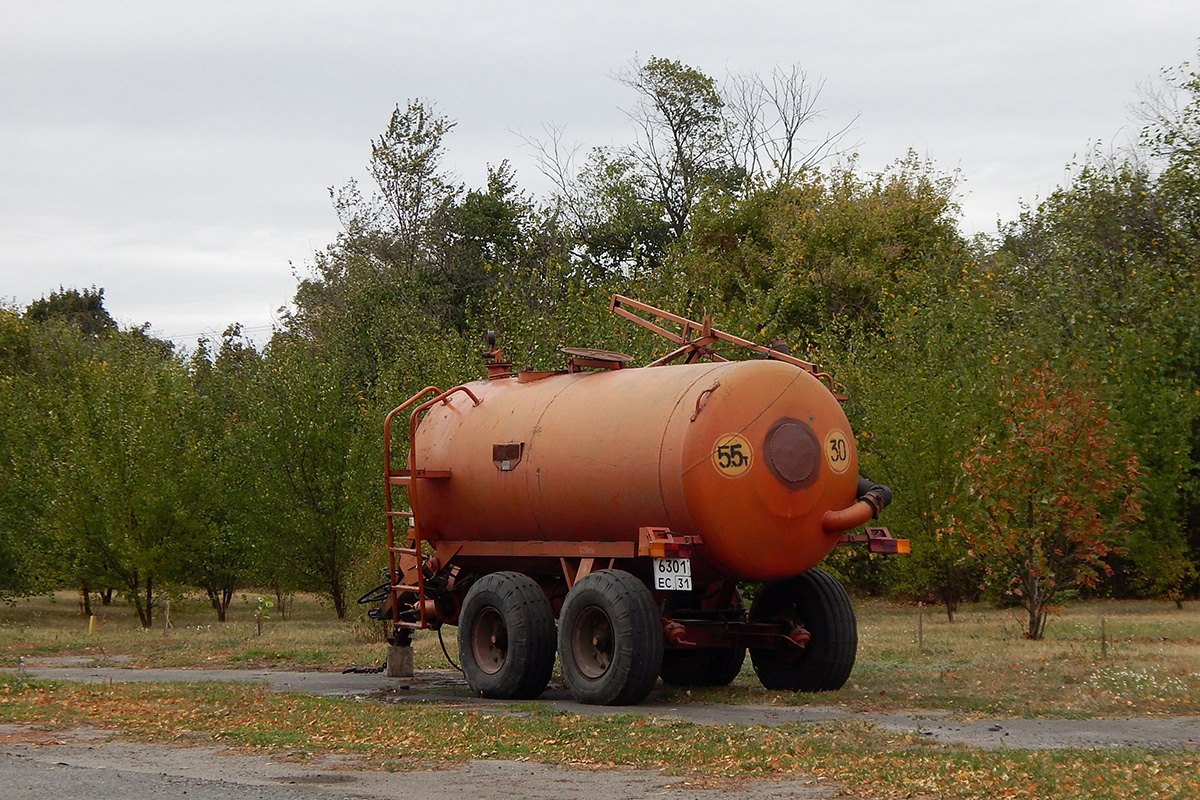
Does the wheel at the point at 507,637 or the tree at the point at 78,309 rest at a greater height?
the tree at the point at 78,309

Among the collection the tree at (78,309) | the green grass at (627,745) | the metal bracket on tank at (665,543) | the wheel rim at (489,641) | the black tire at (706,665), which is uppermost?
the tree at (78,309)

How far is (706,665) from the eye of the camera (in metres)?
16.7

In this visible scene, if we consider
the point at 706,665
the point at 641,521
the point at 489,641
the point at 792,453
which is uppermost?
the point at 792,453

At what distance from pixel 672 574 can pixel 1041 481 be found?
10.8m

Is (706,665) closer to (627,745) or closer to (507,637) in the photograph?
(507,637)

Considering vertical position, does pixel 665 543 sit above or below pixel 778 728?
above

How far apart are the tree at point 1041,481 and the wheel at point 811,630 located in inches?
326

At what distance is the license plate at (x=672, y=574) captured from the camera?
1410 cm

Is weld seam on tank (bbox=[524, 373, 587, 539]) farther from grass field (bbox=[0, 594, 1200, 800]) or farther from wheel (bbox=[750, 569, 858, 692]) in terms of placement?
wheel (bbox=[750, 569, 858, 692])

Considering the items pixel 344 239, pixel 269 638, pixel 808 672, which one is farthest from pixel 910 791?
pixel 344 239

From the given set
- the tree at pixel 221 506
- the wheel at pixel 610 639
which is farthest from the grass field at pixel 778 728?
the tree at pixel 221 506

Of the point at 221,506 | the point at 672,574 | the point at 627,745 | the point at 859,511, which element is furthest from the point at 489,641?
the point at 221,506

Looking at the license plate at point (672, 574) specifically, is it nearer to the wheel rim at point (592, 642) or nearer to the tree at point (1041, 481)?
the wheel rim at point (592, 642)

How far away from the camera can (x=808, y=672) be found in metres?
15.4
